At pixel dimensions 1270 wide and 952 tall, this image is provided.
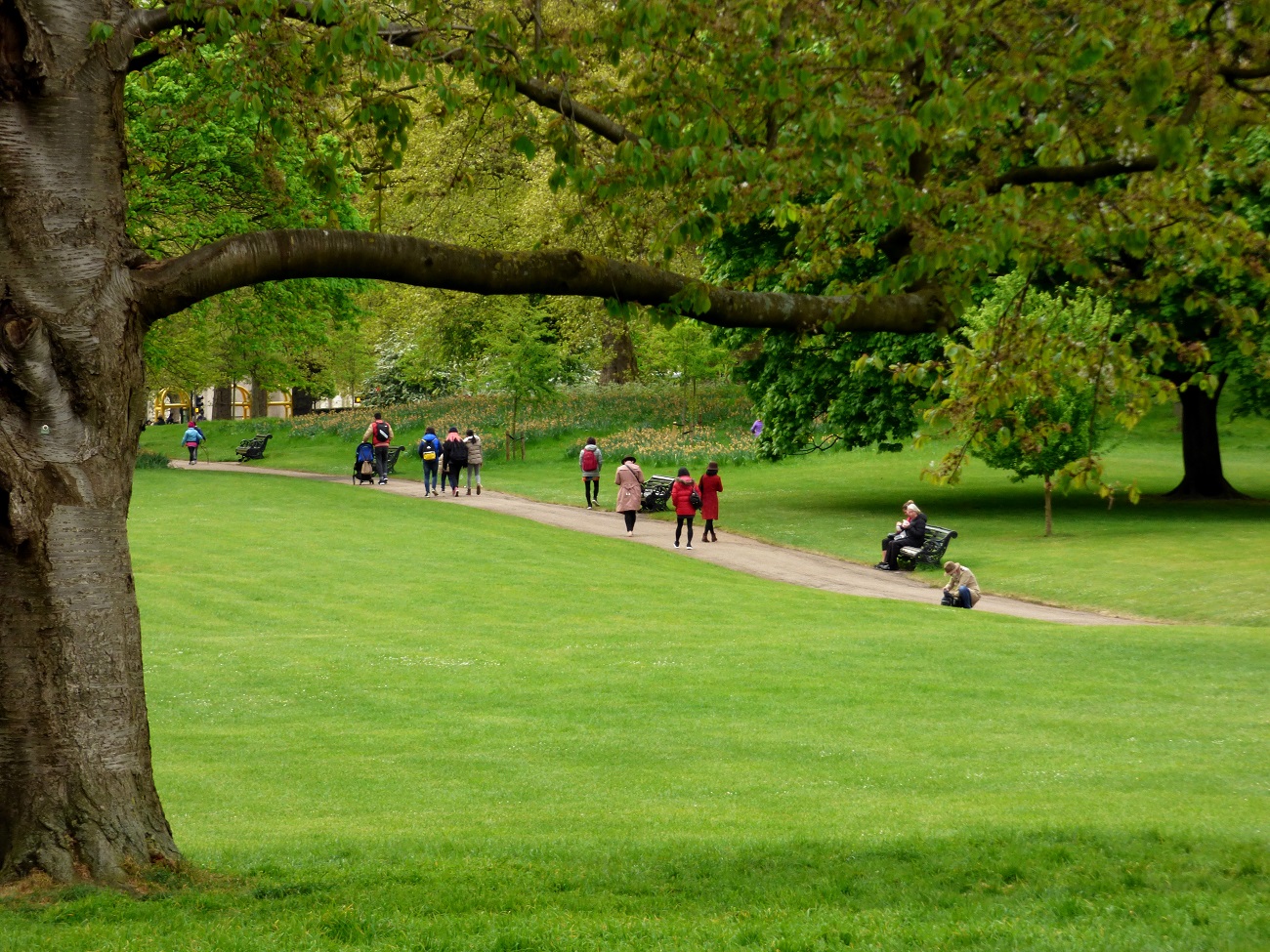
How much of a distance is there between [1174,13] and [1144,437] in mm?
49689

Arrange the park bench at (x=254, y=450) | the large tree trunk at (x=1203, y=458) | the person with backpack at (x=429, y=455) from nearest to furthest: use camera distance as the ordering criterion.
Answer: the large tree trunk at (x=1203, y=458) → the person with backpack at (x=429, y=455) → the park bench at (x=254, y=450)

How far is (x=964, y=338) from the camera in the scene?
3031cm

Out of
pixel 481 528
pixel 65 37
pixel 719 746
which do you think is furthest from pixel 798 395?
pixel 65 37

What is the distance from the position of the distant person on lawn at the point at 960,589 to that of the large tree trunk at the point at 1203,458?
1581 cm

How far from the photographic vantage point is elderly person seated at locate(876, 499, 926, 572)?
27.8 m

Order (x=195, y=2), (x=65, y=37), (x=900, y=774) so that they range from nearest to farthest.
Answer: (x=65, y=37) < (x=195, y=2) < (x=900, y=774)

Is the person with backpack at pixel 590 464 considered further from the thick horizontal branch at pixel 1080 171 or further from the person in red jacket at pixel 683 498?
the thick horizontal branch at pixel 1080 171

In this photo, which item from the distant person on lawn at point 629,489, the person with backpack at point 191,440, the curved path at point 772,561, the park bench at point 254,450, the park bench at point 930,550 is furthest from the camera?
the park bench at point 254,450

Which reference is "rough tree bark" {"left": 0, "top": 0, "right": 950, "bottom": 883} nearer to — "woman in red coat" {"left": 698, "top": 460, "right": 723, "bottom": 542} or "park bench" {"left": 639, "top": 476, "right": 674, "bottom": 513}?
"woman in red coat" {"left": 698, "top": 460, "right": 723, "bottom": 542}

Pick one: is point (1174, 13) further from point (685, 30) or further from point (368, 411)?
point (368, 411)

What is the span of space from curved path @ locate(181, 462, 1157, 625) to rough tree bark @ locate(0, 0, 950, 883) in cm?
1718

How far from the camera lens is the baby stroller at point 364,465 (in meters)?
40.5

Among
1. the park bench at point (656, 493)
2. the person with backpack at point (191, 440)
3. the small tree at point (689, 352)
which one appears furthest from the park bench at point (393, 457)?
the park bench at point (656, 493)

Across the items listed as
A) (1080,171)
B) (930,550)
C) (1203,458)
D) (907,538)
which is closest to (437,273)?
(1080,171)
